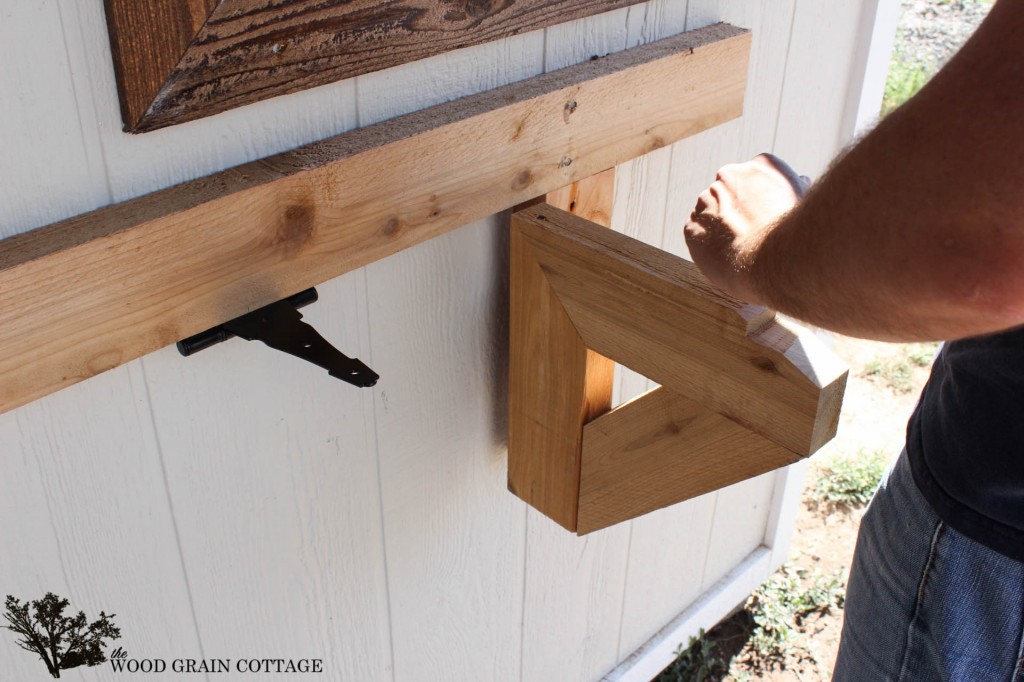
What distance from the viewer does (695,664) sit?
2.04 m

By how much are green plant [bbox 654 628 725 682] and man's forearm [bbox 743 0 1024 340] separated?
1461 millimetres

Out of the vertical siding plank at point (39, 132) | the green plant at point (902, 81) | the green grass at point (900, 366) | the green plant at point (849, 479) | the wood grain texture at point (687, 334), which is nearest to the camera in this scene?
the vertical siding plank at point (39, 132)

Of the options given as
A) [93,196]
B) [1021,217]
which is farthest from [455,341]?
[1021,217]

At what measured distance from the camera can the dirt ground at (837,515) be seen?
212 cm

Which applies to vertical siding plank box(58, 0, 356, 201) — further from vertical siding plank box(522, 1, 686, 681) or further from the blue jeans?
the blue jeans

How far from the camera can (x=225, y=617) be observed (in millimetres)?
1050

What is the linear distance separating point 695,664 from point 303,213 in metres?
1.55

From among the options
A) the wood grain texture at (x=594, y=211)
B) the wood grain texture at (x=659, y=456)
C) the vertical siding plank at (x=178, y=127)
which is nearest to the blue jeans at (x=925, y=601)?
the wood grain texture at (x=659, y=456)

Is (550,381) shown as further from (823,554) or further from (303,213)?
(823,554)

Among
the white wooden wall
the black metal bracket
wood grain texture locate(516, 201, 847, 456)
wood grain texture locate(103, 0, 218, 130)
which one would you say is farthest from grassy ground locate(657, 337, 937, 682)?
wood grain texture locate(103, 0, 218, 130)

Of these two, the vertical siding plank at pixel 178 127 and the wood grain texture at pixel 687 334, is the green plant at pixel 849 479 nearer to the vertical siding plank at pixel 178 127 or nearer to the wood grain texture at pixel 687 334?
the wood grain texture at pixel 687 334

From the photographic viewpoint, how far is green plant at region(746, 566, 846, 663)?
216cm

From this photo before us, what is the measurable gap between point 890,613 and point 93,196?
2.95 ft

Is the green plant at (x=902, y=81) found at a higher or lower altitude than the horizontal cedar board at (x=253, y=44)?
lower
